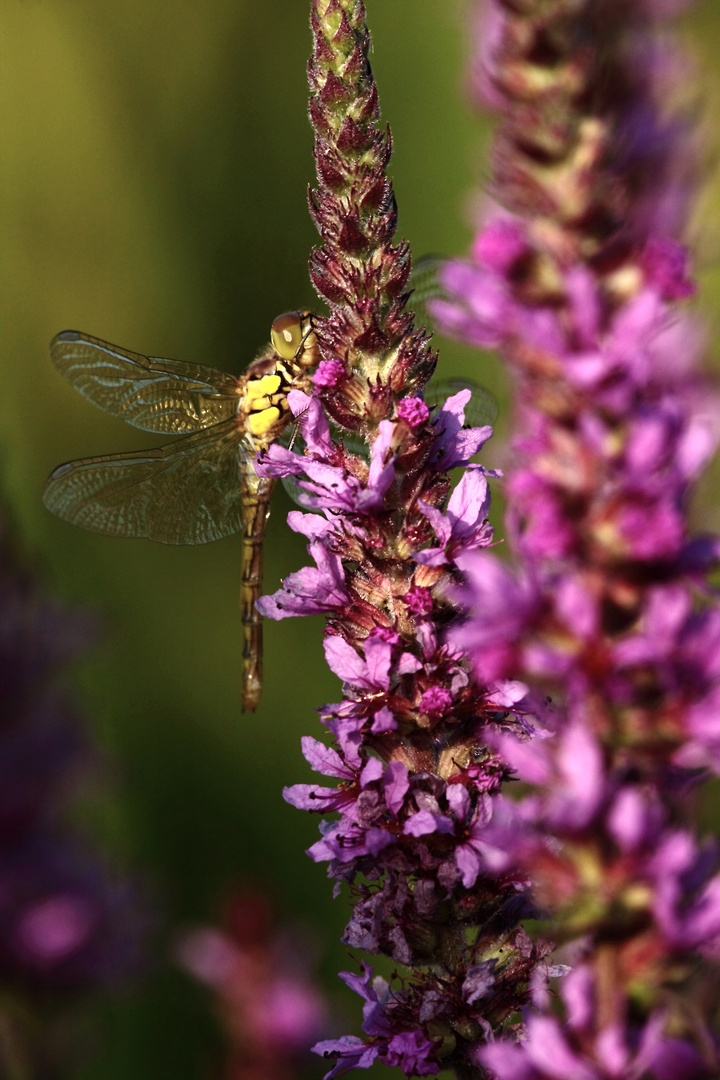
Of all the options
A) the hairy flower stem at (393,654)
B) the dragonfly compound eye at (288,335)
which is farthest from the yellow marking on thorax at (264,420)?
the hairy flower stem at (393,654)

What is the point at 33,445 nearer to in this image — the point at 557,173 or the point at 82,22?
the point at 82,22

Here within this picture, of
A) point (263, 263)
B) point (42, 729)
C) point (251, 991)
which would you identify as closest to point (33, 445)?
point (263, 263)

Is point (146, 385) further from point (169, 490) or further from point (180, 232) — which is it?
point (180, 232)

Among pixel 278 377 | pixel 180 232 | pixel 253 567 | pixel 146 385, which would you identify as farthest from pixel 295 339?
pixel 180 232

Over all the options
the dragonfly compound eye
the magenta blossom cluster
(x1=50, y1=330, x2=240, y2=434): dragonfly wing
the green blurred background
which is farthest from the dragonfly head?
the green blurred background

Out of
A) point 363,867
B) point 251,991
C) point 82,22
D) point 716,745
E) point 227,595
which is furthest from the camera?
point 82,22

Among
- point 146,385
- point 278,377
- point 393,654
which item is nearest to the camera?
point 393,654

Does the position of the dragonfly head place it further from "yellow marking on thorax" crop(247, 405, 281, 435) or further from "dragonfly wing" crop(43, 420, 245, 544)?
"dragonfly wing" crop(43, 420, 245, 544)
